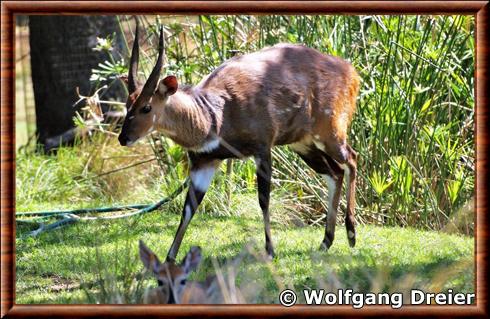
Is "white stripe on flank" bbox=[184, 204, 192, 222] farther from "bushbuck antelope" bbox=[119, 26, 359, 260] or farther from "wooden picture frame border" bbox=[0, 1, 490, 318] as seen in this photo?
"wooden picture frame border" bbox=[0, 1, 490, 318]

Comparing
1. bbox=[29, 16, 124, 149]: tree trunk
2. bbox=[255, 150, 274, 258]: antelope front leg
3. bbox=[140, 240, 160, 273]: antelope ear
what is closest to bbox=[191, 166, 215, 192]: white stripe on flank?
bbox=[255, 150, 274, 258]: antelope front leg

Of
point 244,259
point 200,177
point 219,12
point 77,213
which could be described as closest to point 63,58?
point 77,213

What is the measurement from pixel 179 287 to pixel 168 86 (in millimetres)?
1959

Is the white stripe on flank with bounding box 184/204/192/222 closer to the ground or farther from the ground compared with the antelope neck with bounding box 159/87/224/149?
closer to the ground

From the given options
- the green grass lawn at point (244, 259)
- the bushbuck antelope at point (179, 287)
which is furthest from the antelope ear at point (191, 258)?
the green grass lawn at point (244, 259)

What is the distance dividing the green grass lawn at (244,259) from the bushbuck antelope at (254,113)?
381mm

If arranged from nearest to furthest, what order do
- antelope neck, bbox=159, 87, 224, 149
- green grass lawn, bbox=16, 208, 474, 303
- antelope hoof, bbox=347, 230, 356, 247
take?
1. green grass lawn, bbox=16, 208, 474, 303
2. antelope neck, bbox=159, 87, 224, 149
3. antelope hoof, bbox=347, 230, 356, 247

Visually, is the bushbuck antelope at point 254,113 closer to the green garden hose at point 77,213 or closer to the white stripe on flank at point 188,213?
the white stripe on flank at point 188,213

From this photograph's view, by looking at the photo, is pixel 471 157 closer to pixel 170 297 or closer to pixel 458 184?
pixel 458 184

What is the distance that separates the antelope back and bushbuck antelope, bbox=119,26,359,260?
116 centimetres

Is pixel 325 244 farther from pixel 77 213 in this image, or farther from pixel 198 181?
pixel 77 213

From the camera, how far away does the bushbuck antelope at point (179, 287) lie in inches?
229

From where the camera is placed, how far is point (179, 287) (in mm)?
5887

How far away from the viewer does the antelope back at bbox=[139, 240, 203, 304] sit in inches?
229
